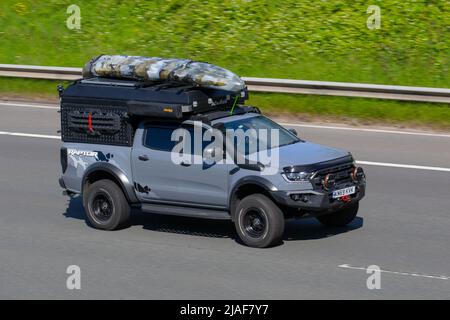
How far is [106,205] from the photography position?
13836 mm

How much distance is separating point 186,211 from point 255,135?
1402 mm

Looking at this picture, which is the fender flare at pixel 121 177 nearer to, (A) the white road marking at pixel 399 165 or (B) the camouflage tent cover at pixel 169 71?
(B) the camouflage tent cover at pixel 169 71

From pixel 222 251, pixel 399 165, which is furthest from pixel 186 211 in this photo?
pixel 399 165

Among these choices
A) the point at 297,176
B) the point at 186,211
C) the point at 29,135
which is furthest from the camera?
the point at 29,135

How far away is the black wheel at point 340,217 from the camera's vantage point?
13.5 meters

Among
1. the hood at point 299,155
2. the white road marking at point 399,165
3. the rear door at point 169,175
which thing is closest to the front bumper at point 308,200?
the hood at point 299,155

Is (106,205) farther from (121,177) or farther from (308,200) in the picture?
(308,200)

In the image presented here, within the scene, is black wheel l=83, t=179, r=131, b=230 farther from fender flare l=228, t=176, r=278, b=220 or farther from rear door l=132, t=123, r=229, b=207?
fender flare l=228, t=176, r=278, b=220

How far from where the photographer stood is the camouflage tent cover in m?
13.4

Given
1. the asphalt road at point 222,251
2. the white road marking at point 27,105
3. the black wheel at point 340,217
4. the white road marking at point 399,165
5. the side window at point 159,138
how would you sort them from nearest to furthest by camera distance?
the asphalt road at point 222,251
the side window at point 159,138
the black wheel at point 340,217
the white road marking at point 399,165
the white road marking at point 27,105

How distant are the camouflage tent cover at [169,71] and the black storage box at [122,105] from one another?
11cm
